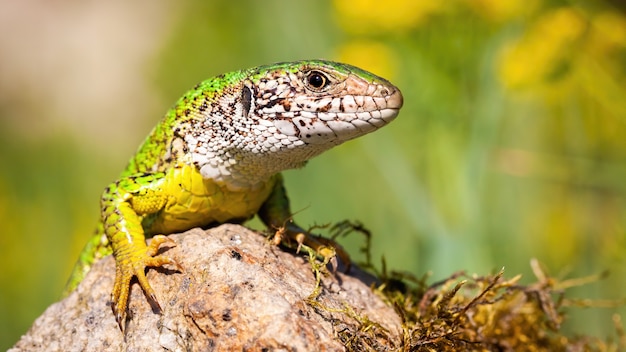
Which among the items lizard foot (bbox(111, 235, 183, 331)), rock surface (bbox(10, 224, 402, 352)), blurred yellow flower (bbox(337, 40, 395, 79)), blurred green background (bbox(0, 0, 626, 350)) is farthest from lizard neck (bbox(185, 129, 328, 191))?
blurred yellow flower (bbox(337, 40, 395, 79))

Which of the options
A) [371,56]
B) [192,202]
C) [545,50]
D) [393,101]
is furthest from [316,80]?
[371,56]

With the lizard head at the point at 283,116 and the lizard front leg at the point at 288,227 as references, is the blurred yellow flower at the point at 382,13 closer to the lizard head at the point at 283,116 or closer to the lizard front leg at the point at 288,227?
the lizard front leg at the point at 288,227

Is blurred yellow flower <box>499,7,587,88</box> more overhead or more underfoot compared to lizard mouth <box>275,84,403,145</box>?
more overhead

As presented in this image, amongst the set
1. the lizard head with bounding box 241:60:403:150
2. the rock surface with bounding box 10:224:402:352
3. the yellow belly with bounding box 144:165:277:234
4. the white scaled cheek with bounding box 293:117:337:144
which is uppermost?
the lizard head with bounding box 241:60:403:150

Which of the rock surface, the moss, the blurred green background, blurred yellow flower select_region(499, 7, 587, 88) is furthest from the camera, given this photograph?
blurred yellow flower select_region(499, 7, 587, 88)

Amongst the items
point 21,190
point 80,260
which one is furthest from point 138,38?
point 80,260

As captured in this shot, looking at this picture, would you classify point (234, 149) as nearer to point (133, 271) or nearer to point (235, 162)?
point (235, 162)

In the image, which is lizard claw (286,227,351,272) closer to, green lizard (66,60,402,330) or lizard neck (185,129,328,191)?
green lizard (66,60,402,330)
